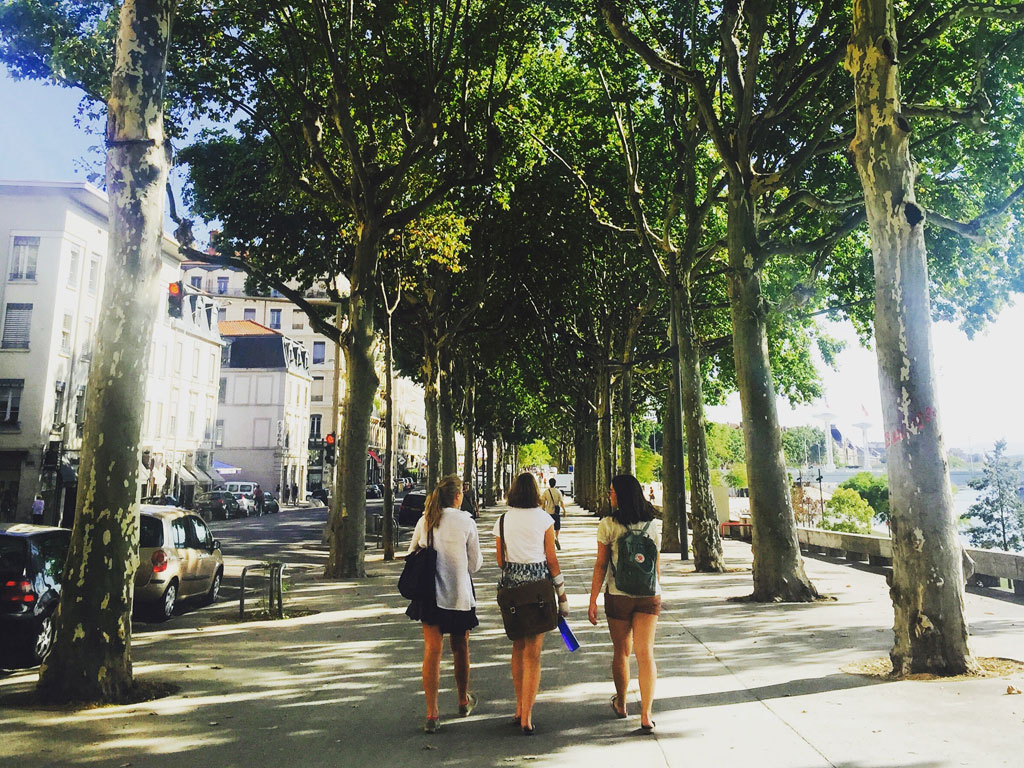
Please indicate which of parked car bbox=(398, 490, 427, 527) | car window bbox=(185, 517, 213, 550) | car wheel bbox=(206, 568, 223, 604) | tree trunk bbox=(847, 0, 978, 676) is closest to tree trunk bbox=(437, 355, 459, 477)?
parked car bbox=(398, 490, 427, 527)

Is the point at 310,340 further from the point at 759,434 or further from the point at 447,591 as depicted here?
the point at 447,591

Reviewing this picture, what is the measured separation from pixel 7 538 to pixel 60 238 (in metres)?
29.6

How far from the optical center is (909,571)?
697 centimetres

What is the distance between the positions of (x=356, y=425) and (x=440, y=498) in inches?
393

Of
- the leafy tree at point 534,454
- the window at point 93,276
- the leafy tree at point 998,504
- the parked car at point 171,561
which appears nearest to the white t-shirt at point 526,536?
the parked car at point 171,561

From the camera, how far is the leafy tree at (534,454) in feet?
335

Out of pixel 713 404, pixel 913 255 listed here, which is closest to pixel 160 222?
pixel 913 255

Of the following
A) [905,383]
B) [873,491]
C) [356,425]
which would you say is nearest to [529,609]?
[905,383]

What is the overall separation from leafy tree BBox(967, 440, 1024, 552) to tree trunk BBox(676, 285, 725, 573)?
42.4 meters

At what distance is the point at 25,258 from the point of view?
109 feet

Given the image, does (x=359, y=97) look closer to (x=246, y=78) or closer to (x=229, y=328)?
(x=246, y=78)

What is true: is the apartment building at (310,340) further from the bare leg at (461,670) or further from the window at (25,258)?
the bare leg at (461,670)

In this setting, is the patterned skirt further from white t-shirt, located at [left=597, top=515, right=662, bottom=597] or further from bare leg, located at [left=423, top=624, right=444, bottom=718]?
bare leg, located at [left=423, top=624, right=444, bottom=718]

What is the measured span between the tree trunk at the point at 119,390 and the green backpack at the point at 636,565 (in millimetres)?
4176
